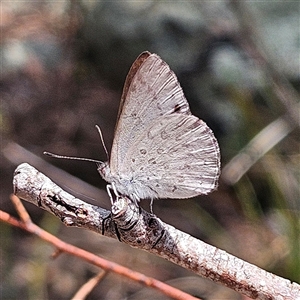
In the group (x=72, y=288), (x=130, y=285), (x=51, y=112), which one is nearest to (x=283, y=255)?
(x=130, y=285)

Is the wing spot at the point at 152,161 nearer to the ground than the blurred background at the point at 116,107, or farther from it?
farther from it

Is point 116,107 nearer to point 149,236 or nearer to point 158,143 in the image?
point 158,143

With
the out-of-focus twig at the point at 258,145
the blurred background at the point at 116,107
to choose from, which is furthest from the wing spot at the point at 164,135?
the out-of-focus twig at the point at 258,145

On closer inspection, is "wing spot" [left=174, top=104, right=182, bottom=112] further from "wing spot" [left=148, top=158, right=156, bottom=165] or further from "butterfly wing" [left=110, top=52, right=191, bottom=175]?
"wing spot" [left=148, top=158, right=156, bottom=165]

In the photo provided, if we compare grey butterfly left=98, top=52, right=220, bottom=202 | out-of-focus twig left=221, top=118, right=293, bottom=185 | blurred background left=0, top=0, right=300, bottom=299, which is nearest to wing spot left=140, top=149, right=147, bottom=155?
grey butterfly left=98, top=52, right=220, bottom=202

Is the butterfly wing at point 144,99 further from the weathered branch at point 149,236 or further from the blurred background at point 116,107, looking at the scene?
the blurred background at point 116,107

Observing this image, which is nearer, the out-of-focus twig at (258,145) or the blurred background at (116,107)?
the out-of-focus twig at (258,145)

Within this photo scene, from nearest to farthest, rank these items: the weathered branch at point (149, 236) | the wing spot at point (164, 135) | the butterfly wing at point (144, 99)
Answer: the weathered branch at point (149, 236)
the butterfly wing at point (144, 99)
the wing spot at point (164, 135)
